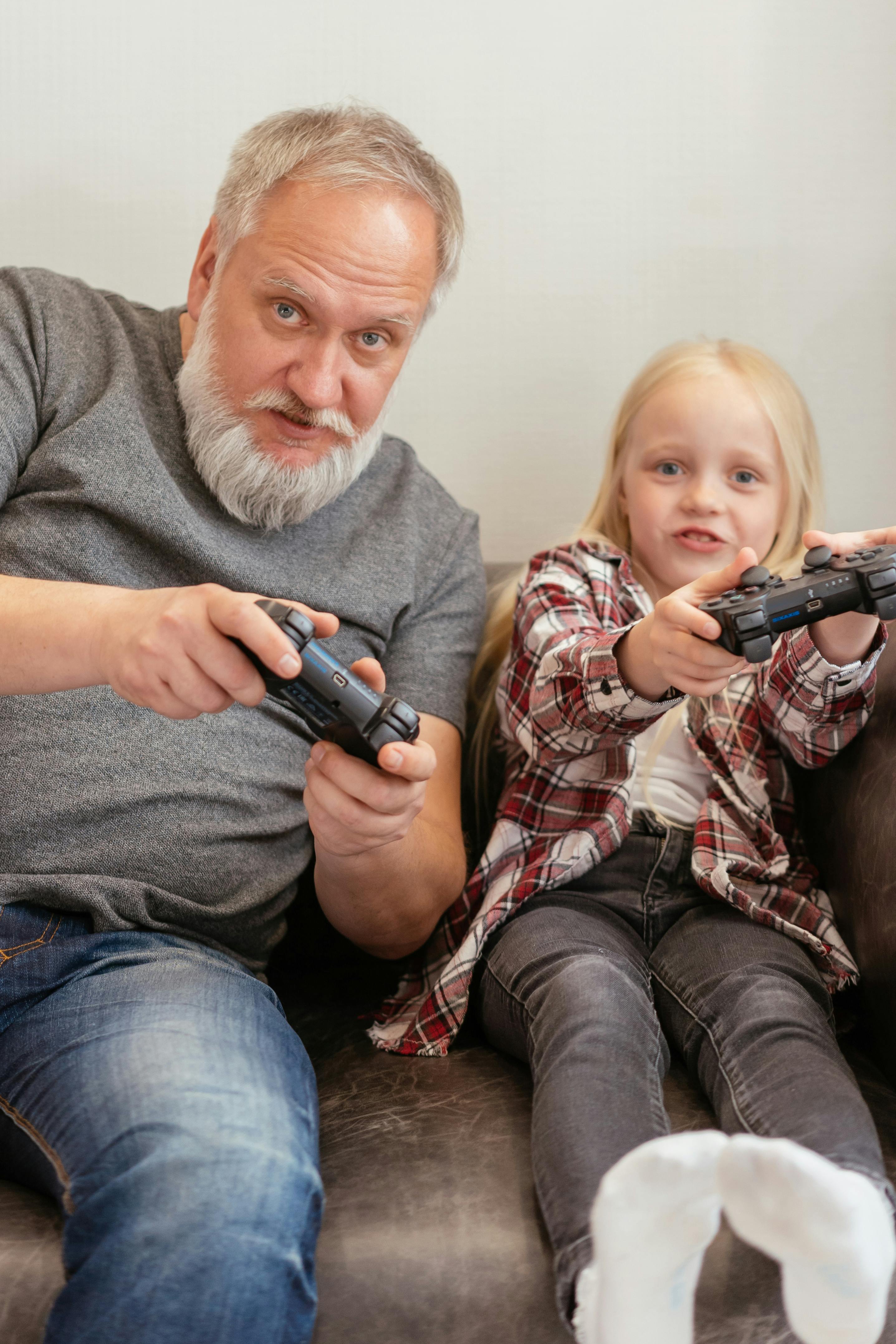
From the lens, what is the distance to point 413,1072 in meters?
1.10

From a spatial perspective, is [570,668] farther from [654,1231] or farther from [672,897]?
[654,1231]

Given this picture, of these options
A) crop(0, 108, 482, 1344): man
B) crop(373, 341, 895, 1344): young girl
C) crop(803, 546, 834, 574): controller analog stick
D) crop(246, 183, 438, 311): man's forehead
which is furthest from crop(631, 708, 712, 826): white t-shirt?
crop(246, 183, 438, 311): man's forehead

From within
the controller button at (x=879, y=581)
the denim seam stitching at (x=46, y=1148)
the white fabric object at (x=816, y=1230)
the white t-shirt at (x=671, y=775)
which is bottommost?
the denim seam stitching at (x=46, y=1148)

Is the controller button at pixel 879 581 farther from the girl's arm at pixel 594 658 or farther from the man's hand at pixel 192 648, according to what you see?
the man's hand at pixel 192 648

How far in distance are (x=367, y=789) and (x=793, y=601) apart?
41 centimetres

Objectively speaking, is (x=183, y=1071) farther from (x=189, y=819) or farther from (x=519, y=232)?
(x=519, y=232)

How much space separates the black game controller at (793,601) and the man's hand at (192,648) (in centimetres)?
35

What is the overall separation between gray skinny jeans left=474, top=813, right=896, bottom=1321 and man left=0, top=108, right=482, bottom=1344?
0.17m

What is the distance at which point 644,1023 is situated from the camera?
1.02m

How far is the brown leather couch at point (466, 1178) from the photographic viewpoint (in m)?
0.81

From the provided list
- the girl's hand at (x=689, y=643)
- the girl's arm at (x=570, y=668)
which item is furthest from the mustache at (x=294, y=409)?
the girl's hand at (x=689, y=643)

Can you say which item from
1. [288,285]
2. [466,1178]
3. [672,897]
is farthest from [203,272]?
[466,1178]

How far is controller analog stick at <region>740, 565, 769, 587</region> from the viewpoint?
98cm

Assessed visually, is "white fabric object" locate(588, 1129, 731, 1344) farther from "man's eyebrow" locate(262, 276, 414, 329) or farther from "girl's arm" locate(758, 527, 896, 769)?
"man's eyebrow" locate(262, 276, 414, 329)
